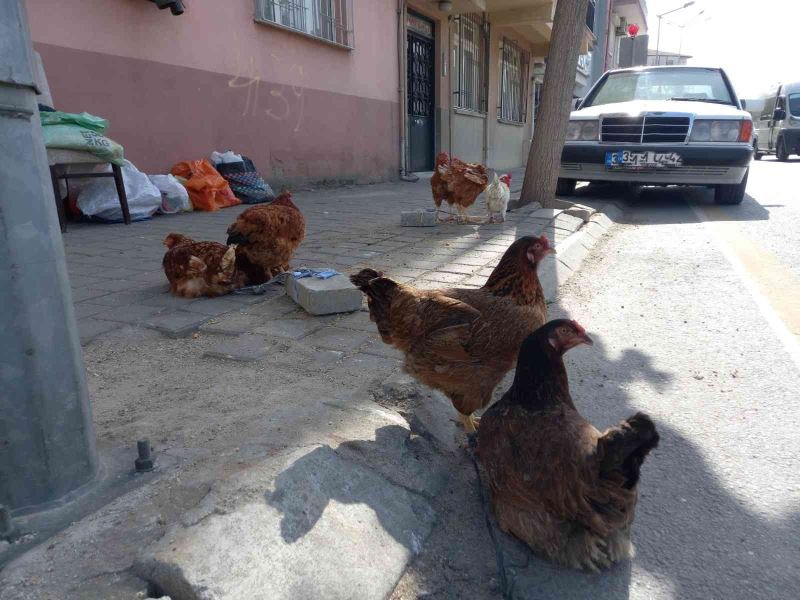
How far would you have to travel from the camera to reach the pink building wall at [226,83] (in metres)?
6.84

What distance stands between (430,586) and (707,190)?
11.9 m

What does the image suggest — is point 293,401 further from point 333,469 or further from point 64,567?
point 64,567

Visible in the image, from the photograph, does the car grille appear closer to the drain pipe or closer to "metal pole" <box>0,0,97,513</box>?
the drain pipe

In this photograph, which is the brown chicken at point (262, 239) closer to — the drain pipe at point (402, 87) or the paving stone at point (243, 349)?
the paving stone at point (243, 349)

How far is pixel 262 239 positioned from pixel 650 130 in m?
6.52

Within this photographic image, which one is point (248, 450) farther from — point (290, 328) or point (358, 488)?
point (290, 328)

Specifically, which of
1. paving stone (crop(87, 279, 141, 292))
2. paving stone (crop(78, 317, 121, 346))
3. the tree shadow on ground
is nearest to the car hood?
paving stone (crop(87, 279, 141, 292))

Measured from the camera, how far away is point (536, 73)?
906 inches

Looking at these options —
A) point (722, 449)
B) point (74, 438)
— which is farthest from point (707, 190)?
point (74, 438)

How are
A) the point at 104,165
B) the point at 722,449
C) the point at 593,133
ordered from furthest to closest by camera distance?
the point at 593,133 → the point at 104,165 → the point at 722,449

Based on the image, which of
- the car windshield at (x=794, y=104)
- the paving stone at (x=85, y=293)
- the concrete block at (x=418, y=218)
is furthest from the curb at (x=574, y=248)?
the car windshield at (x=794, y=104)

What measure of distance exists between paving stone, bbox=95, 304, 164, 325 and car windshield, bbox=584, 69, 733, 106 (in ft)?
27.9

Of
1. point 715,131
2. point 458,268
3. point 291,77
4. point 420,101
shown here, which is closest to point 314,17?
point 291,77

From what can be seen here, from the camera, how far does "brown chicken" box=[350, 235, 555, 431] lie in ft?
7.79
